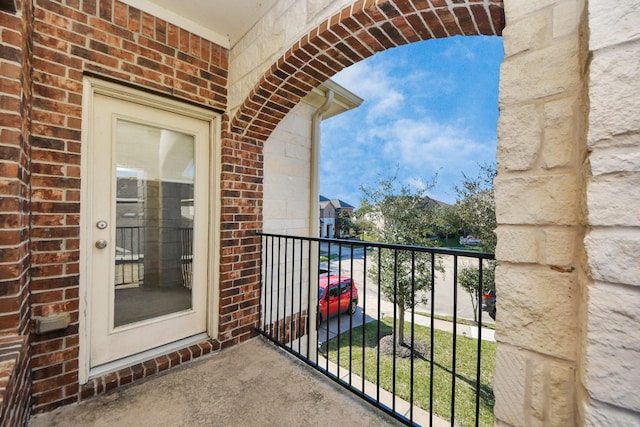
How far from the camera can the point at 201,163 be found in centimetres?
212

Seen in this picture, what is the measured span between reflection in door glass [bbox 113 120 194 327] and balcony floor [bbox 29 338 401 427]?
46cm

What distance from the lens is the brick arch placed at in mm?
1165

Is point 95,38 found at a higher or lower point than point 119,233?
higher

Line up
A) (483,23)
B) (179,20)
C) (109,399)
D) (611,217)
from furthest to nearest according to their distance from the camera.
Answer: (179,20) → (109,399) → (483,23) → (611,217)

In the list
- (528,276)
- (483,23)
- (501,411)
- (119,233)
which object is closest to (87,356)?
(119,233)

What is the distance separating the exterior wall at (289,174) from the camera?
98.9 inches

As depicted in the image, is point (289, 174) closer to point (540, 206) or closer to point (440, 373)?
→ point (540, 206)

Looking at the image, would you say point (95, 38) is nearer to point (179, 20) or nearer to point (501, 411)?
point (179, 20)

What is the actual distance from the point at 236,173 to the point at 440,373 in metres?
6.24

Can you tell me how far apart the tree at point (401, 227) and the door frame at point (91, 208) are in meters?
4.95

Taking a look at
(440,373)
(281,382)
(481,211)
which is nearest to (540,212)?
(281,382)

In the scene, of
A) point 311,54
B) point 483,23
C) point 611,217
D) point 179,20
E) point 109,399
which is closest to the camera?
point 611,217

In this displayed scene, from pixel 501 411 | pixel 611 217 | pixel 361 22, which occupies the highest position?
pixel 361 22

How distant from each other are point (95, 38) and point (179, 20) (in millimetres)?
554
